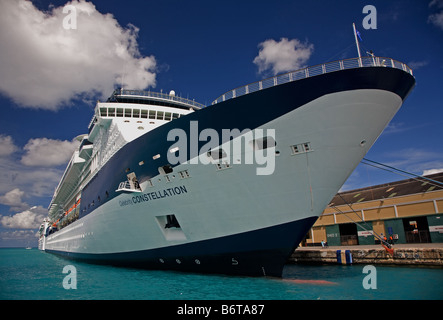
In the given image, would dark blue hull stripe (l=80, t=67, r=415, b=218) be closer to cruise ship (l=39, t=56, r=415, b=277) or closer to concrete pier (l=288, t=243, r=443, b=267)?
cruise ship (l=39, t=56, r=415, b=277)

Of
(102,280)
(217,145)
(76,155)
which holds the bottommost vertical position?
(102,280)

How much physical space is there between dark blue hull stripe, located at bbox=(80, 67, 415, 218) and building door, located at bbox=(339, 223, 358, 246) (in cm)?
1617

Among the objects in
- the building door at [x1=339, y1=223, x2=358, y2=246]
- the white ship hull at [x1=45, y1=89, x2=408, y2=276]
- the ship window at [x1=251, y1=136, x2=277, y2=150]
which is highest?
the ship window at [x1=251, y1=136, x2=277, y2=150]

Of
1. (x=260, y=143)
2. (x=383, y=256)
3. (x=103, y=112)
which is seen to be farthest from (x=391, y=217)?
(x=103, y=112)

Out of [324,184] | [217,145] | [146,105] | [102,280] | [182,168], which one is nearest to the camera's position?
[324,184]

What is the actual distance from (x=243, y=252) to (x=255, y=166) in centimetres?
332

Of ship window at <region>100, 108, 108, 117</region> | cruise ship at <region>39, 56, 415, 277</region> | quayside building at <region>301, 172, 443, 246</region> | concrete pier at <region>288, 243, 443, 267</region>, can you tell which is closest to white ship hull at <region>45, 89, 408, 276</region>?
cruise ship at <region>39, 56, 415, 277</region>

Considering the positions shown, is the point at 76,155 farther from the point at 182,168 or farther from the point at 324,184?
the point at 324,184

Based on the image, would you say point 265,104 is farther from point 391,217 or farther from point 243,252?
point 391,217

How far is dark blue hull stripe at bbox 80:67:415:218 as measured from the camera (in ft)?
28.7

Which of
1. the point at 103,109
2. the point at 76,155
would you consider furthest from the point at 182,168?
the point at 76,155

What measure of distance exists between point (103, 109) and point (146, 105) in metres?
3.04

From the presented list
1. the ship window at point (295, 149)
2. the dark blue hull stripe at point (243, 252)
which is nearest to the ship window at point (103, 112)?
the dark blue hull stripe at point (243, 252)
